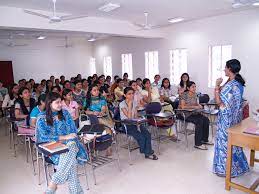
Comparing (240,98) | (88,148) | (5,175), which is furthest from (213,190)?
(5,175)

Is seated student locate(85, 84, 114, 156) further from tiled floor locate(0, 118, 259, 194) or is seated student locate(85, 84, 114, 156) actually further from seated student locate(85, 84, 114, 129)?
tiled floor locate(0, 118, 259, 194)

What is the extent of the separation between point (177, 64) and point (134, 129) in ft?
16.1

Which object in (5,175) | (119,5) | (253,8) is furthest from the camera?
(253,8)

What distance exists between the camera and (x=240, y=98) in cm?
309

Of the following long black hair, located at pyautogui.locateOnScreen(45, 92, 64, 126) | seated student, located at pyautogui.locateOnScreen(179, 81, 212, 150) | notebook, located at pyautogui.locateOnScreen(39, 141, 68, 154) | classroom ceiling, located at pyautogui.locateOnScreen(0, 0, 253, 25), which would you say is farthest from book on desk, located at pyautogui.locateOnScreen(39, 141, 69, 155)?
classroom ceiling, located at pyautogui.locateOnScreen(0, 0, 253, 25)

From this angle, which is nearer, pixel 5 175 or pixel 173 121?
pixel 5 175

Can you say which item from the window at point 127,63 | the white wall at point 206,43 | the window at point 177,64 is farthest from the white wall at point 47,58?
the window at point 177,64

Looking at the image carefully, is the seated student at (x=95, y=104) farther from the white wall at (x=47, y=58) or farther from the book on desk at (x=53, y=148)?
the white wall at (x=47, y=58)

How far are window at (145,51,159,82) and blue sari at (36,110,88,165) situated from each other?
6490mm

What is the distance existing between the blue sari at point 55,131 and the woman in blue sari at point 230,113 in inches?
69.0

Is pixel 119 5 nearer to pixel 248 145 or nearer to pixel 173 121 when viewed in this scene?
pixel 173 121

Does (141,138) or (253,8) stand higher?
(253,8)

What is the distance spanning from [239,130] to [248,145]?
0.70ft

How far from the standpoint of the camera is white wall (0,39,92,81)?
1029 centimetres
